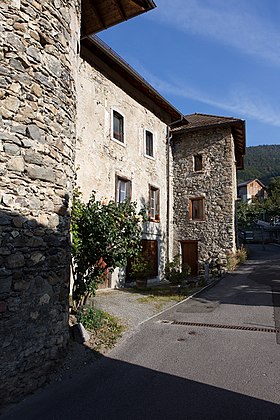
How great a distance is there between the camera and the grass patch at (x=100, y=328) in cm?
523

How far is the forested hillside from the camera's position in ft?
240

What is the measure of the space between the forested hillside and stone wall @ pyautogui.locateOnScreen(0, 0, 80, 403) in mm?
62677

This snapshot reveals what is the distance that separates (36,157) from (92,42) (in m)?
6.95

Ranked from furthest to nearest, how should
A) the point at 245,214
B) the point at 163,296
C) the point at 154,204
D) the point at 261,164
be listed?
the point at 261,164
the point at 245,214
the point at 154,204
the point at 163,296

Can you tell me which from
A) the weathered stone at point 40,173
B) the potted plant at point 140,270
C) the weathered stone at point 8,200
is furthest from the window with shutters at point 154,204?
the weathered stone at point 8,200

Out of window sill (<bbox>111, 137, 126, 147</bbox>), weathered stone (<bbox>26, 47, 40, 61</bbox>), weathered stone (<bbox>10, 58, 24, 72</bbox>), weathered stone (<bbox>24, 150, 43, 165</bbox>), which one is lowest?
weathered stone (<bbox>24, 150, 43, 165</bbox>)

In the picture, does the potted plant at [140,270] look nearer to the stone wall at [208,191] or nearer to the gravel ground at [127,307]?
the gravel ground at [127,307]

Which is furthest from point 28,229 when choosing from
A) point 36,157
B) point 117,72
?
point 117,72

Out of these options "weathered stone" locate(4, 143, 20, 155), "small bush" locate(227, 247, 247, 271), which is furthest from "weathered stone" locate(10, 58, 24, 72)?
"small bush" locate(227, 247, 247, 271)

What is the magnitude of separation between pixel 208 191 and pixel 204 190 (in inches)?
8.6

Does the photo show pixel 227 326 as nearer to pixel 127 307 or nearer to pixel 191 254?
pixel 127 307

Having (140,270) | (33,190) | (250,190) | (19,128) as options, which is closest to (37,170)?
(33,190)

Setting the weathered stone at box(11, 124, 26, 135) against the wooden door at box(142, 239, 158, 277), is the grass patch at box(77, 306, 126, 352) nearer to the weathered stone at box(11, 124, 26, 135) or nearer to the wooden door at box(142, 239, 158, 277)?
the weathered stone at box(11, 124, 26, 135)

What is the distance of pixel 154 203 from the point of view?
1408cm
